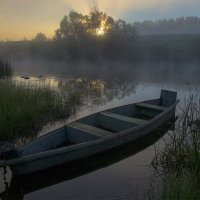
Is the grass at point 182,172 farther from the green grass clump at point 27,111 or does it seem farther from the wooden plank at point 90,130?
the green grass clump at point 27,111

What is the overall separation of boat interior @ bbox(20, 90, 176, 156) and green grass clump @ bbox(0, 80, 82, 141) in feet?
5.51

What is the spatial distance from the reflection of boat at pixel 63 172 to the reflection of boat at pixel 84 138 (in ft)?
0.83

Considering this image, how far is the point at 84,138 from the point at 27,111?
2.87 m

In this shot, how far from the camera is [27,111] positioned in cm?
988

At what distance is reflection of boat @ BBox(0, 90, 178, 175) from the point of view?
612 cm

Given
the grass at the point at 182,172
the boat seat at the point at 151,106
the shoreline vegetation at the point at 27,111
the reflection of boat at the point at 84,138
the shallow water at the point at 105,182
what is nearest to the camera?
the grass at the point at 182,172

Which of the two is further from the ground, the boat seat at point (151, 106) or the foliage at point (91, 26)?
the foliage at point (91, 26)

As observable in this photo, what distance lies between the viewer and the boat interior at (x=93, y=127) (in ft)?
23.8

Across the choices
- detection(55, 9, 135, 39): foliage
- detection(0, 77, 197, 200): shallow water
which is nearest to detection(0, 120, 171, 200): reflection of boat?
detection(0, 77, 197, 200): shallow water

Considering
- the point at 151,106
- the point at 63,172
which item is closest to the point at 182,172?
the point at 63,172

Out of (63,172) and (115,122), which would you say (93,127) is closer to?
(115,122)

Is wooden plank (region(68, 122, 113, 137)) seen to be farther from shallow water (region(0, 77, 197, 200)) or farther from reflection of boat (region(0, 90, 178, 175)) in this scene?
shallow water (region(0, 77, 197, 200))

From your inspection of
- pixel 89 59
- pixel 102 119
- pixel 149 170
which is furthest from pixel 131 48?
pixel 149 170

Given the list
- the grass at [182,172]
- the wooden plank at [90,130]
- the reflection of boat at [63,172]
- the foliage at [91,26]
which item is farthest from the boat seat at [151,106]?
the foliage at [91,26]
